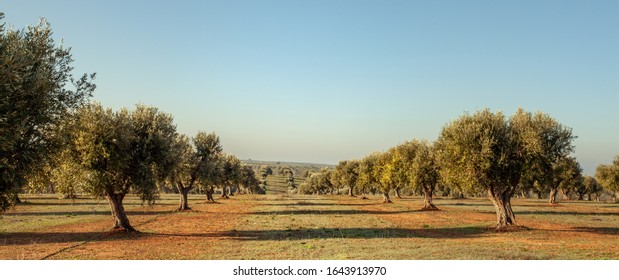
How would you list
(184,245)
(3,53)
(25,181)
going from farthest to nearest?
(184,245)
(25,181)
(3,53)

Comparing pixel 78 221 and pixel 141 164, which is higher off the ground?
pixel 141 164

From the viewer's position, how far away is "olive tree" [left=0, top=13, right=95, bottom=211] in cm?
2102

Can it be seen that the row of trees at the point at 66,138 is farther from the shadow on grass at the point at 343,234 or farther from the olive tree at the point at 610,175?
the olive tree at the point at 610,175

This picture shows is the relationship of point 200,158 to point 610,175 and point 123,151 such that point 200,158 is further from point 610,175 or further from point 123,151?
point 610,175

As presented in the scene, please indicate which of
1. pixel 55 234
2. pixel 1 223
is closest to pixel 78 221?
pixel 1 223

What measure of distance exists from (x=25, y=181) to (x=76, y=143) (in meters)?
11.0

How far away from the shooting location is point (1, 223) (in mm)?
45219

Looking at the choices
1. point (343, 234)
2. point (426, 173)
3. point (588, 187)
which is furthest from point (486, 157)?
point (588, 187)

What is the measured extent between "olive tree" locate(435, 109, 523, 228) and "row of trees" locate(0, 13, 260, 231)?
91.5 ft

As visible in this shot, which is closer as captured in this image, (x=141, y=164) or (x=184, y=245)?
(x=184, y=245)

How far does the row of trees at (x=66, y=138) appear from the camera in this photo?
22141 millimetres

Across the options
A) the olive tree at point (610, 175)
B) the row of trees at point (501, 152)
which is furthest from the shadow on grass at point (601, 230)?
the olive tree at point (610, 175)

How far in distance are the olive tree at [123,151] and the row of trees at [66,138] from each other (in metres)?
0.08
